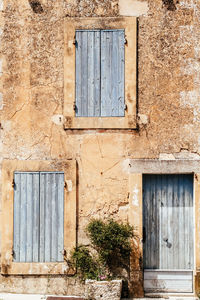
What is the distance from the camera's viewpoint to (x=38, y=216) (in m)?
7.66

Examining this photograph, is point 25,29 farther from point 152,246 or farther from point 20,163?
point 152,246

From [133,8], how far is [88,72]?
4.32 feet

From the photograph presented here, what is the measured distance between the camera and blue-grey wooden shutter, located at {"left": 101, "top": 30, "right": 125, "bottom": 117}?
768 cm

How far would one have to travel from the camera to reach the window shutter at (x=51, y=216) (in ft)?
24.9

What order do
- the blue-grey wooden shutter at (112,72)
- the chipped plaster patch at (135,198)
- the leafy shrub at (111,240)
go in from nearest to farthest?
the leafy shrub at (111,240) → the chipped plaster patch at (135,198) → the blue-grey wooden shutter at (112,72)

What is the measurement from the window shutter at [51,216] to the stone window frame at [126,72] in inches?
37.9

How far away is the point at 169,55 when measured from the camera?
7719 millimetres

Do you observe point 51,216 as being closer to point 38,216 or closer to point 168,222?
point 38,216

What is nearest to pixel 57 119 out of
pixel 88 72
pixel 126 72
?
pixel 88 72

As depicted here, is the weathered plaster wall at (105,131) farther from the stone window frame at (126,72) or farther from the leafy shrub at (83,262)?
the leafy shrub at (83,262)

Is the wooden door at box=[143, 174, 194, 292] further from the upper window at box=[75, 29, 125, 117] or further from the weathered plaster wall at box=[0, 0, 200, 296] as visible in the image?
the upper window at box=[75, 29, 125, 117]

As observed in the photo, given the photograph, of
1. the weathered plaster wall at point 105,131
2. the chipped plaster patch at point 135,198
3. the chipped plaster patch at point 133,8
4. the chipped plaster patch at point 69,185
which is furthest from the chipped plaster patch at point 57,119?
the chipped plaster patch at point 133,8

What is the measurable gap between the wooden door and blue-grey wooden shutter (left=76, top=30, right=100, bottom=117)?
60.7 inches

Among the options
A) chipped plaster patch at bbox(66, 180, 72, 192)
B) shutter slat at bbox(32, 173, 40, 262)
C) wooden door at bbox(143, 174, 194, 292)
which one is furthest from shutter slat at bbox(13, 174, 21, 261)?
wooden door at bbox(143, 174, 194, 292)
